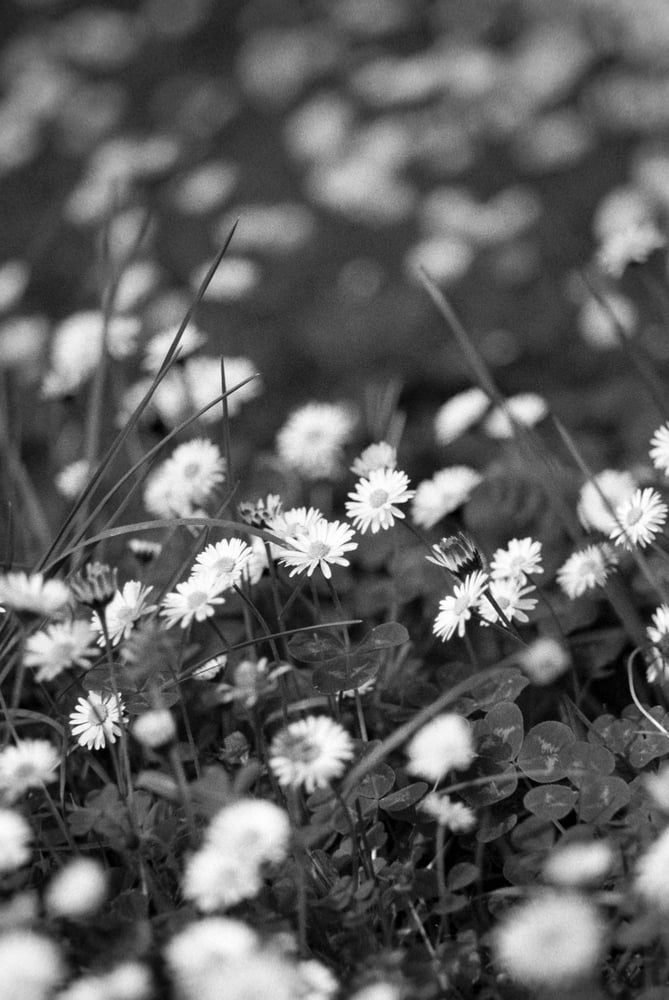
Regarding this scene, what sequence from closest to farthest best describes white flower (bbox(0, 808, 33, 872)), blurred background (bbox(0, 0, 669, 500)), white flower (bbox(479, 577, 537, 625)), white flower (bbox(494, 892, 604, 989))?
white flower (bbox(494, 892, 604, 989)) → white flower (bbox(0, 808, 33, 872)) → white flower (bbox(479, 577, 537, 625)) → blurred background (bbox(0, 0, 669, 500))

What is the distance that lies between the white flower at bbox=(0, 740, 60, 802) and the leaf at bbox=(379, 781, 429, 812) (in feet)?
0.78

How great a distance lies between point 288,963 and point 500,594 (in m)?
0.35

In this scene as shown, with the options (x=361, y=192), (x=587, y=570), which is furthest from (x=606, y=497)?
(x=361, y=192)

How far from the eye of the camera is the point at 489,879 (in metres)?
0.85

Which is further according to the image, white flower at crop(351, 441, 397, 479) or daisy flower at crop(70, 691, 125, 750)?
white flower at crop(351, 441, 397, 479)

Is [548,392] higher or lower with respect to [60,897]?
lower

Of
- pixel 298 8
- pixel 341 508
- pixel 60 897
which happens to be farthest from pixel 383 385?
pixel 298 8

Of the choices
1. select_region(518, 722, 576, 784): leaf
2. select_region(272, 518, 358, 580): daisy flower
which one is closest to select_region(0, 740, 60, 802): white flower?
select_region(272, 518, 358, 580): daisy flower

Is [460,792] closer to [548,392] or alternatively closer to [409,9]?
[548,392]

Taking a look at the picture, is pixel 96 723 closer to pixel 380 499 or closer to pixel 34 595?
pixel 34 595

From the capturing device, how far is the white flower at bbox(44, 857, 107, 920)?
66cm

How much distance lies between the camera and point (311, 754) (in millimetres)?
735

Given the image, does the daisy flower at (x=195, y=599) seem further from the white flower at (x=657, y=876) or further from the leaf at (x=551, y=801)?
the white flower at (x=657, y=876)

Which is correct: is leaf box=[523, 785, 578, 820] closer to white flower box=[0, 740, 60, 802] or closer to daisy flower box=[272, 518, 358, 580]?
daisy flower box=[272, 518, 358, 580]
